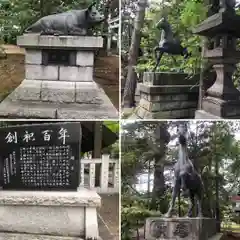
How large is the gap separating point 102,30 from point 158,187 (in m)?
0.95

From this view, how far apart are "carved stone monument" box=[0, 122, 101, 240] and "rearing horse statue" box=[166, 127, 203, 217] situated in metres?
0.45

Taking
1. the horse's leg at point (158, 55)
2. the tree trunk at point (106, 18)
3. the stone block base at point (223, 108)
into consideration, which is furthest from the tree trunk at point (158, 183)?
the tree trunk at point (106, 18)

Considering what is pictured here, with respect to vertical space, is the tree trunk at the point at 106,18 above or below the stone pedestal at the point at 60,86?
above

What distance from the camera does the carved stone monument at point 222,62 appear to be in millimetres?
1920

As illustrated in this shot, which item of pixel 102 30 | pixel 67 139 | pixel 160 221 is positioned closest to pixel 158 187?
pixel 160 221

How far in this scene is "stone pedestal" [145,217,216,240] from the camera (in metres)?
2.03

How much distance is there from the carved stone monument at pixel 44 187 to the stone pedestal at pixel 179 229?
1.06 ft

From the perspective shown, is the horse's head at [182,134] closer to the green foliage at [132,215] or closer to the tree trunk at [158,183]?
the tree trunk at [158,183]

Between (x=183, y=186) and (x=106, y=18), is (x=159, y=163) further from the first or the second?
(x=106, y=18)

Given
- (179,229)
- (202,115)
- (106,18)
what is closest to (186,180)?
(179,229)

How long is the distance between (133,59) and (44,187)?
0.87 metres

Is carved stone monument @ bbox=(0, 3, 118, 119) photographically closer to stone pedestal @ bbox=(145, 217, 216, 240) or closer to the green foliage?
the green foliage

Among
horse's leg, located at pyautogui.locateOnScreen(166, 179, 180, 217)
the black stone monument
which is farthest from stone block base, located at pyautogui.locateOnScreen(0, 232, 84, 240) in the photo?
horse's leg, located at pyautogui.locateOnScreen(166, 179, 180, 217)

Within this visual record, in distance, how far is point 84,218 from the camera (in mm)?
2025
